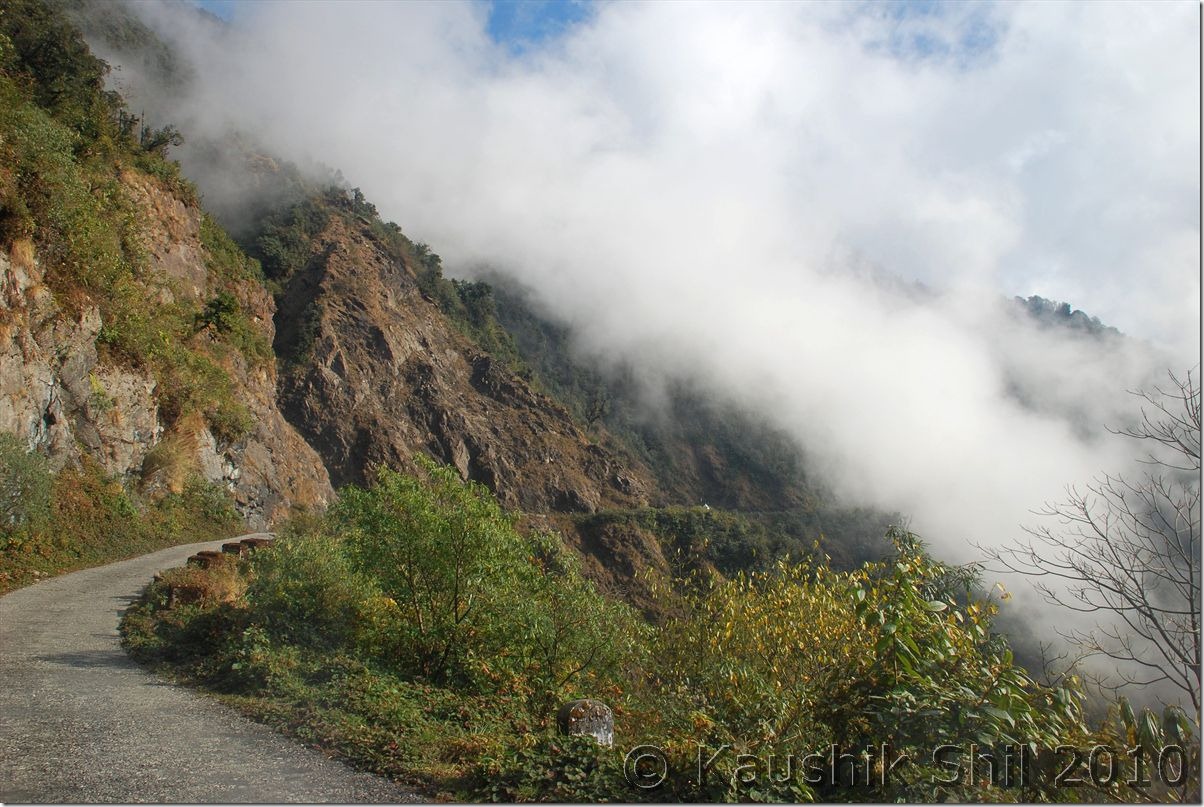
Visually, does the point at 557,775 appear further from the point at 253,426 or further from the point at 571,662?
the point at 253,426

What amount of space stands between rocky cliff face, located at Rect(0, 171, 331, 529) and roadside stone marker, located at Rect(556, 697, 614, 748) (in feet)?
48.2

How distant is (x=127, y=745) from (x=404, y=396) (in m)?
47.5

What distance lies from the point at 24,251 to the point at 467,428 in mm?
37907

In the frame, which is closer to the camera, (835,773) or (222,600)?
(835,773)

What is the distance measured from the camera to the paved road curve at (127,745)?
508 cm

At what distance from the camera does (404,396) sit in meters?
52.4

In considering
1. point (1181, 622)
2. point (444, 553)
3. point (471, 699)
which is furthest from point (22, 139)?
point (1181, 622)

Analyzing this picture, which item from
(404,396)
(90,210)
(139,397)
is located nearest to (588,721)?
(90,210)

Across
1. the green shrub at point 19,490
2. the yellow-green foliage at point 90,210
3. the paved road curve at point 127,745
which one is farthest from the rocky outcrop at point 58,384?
the paved road curve at point 127,745

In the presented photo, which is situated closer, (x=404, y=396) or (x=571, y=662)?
(x=571, y=662)

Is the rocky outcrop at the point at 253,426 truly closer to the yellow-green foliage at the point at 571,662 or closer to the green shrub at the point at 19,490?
the green shrub at the point at 19,490

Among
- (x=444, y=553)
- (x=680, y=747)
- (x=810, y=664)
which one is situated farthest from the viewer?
(x=444, y=553)

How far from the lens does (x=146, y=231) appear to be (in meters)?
28.9

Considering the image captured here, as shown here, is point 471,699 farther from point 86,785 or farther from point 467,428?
point 467,428
